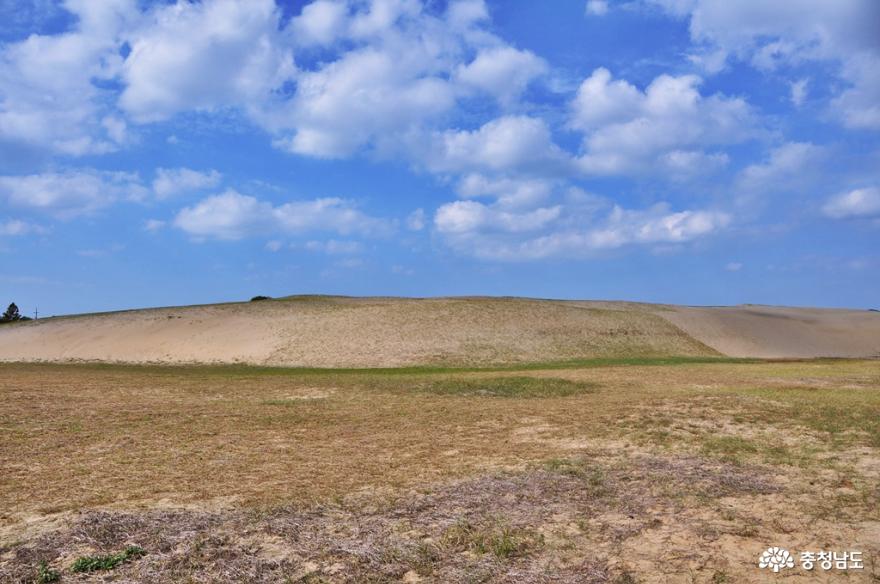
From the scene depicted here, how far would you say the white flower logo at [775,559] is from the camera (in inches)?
296

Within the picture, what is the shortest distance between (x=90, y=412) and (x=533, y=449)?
15789 millimetres

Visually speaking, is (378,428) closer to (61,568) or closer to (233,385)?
(61,568)

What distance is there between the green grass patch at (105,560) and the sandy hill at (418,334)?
1612 inches

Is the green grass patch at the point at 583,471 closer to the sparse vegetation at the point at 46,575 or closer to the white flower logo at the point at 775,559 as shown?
the white flower logo at the point at 775,559

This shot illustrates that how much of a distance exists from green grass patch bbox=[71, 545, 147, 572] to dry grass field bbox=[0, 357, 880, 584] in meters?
0.03

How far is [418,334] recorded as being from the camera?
57.6 m

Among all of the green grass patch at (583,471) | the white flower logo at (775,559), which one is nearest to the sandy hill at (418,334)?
the green grass patch at (583,471)

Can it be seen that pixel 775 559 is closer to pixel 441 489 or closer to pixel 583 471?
pixel 583 471

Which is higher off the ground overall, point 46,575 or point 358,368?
point 358,368

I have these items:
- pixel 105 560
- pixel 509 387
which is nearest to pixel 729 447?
pixel 105 560

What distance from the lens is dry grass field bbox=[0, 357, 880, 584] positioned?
7805 mm

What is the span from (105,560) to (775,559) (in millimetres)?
8184

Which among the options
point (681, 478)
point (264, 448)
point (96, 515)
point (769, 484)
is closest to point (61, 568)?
point (96, 515)

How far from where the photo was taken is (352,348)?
53.6 metres
